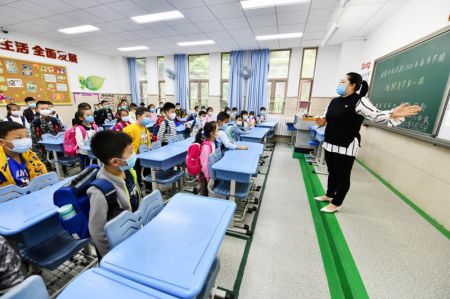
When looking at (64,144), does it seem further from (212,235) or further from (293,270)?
(293,270)

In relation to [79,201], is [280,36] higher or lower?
higher

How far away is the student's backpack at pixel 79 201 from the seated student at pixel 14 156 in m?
1.11

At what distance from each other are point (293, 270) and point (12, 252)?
1868 mm

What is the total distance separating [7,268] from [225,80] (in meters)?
8.20

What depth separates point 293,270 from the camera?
1734 millimetres

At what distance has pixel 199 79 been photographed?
8555mm

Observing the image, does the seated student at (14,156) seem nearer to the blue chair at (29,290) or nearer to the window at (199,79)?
the blue chair at (29,290)

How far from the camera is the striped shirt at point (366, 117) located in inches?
75.5

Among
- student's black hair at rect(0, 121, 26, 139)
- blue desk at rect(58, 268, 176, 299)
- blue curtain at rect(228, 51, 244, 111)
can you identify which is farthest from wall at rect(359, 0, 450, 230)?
student's black hair at rect(0, 121, 26, 139)

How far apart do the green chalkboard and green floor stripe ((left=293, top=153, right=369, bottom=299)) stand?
183cm

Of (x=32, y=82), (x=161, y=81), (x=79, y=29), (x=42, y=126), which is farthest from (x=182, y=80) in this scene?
(x=42, y=126)

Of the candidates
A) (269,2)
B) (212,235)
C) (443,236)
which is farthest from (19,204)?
(269,2)

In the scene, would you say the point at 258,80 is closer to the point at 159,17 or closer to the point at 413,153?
the point at 159,17

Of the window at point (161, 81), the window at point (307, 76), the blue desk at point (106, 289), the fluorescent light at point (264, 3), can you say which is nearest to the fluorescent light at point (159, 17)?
the fluorescent light at point (264, 3)
